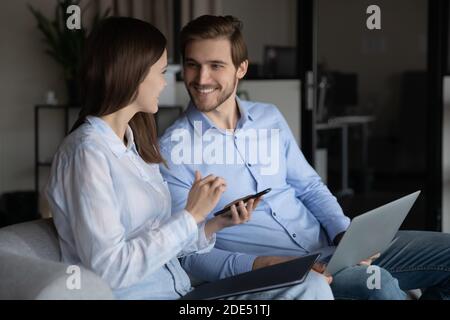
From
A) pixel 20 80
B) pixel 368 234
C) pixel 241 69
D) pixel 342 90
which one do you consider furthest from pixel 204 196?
pixel 342 90

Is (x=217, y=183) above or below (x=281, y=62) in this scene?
below

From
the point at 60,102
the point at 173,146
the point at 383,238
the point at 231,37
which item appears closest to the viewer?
the point at 383,238

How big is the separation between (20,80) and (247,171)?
352 cm

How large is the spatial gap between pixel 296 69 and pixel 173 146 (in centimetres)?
288

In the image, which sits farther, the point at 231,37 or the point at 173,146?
the point at 231,37

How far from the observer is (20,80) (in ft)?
16.8

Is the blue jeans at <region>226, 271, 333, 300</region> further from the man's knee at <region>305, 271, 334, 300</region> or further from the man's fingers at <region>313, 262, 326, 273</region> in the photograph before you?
the man's fingers at <region>313, 262, 326, 273</region>

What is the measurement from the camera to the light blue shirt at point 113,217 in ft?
4.49

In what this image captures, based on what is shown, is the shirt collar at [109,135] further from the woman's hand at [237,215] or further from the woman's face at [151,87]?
the woman's hand at [237,215]

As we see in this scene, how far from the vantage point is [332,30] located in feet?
26.8

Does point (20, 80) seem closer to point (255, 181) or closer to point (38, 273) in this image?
point (255, 181)

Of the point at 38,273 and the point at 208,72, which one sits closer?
the point at 38,273
